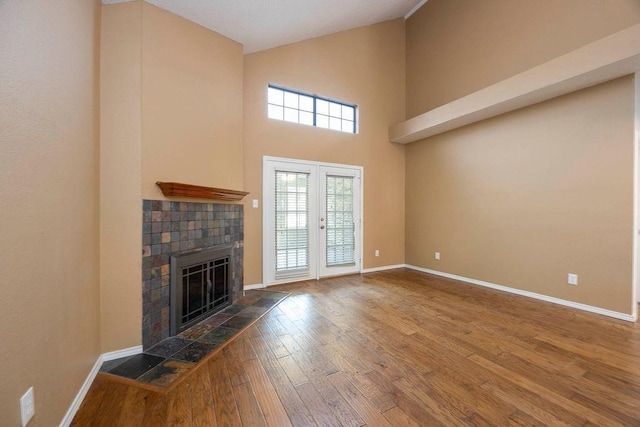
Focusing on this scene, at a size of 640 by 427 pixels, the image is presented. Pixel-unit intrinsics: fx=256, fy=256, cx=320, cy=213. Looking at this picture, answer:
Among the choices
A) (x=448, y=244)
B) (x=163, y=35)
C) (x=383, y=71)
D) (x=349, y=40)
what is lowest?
(x=448, y=244)

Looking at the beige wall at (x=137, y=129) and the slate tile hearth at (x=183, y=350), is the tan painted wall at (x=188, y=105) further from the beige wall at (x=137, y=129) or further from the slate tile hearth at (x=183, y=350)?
the slate tile hearth at (x=183, y=350)

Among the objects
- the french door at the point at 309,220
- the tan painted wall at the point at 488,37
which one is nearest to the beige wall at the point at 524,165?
the tan painted wall at the point at 488,37

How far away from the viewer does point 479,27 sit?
4.09 metres

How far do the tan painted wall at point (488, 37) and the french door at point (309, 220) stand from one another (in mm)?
2164

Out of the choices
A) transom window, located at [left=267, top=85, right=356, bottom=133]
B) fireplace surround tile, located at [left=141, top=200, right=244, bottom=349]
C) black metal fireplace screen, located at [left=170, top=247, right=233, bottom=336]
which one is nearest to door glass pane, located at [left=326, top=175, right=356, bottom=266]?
transom window, located at [left=267, top=85, right=356, bottom=133]

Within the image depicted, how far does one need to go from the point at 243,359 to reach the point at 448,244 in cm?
391

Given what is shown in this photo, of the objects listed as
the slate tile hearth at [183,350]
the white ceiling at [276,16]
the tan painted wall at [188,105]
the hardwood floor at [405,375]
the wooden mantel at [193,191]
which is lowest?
the hardwood floor at [405,375]

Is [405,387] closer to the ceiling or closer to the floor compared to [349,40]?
closer to the floor

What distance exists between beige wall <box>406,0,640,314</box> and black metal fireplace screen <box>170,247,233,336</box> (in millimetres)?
3744

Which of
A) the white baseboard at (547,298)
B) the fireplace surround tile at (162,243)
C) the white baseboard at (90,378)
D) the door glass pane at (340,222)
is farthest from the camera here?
the door glass pane at (340,222)

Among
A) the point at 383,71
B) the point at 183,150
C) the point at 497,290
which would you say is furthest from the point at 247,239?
the point at 383,71

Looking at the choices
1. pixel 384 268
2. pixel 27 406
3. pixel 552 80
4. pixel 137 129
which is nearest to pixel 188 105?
pixel 137 129

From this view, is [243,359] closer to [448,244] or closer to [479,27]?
[448,244]

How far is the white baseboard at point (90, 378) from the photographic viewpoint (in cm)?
142
